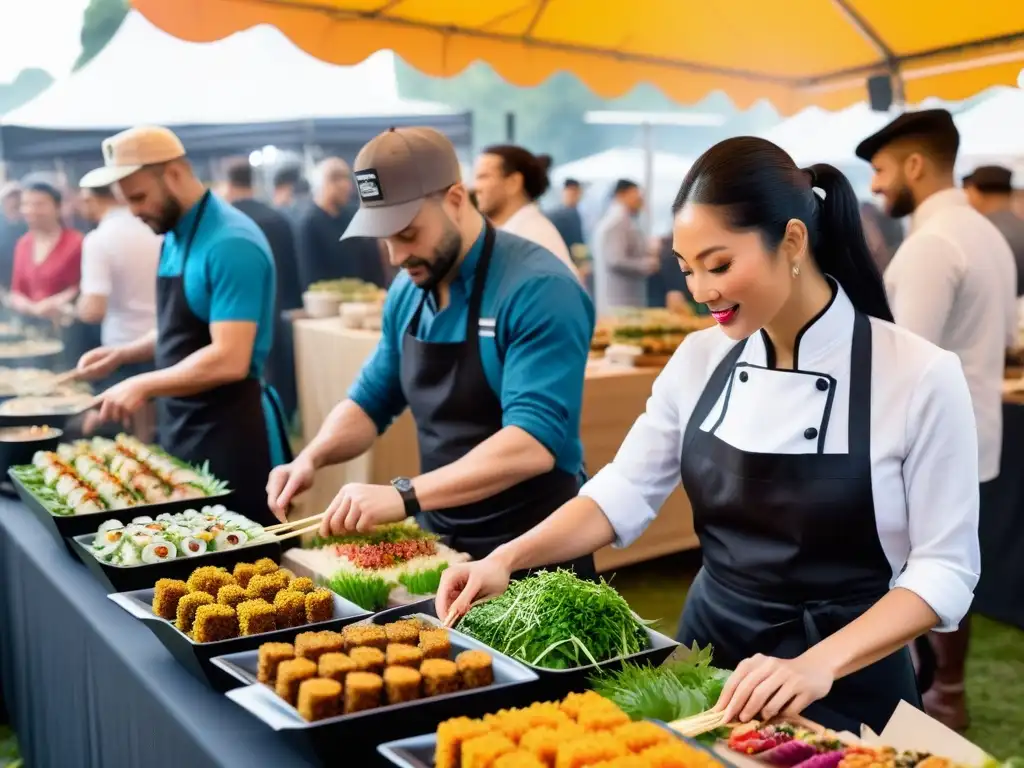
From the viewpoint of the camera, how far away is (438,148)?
7.78 feet

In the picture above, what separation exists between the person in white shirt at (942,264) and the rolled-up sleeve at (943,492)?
190cm

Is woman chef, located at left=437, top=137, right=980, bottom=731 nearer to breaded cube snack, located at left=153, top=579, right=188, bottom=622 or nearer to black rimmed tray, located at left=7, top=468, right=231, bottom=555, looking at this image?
breaded cube snack, located at left=153, top=579, right=188, bottom=622

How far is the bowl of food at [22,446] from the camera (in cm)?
309

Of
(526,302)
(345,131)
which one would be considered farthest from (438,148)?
(345,131)

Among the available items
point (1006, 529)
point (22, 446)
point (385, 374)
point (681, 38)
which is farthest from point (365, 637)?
point (681, 38)

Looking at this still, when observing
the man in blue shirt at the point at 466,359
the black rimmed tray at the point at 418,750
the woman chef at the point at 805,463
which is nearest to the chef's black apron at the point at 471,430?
the man in blue shirt at the point at 466,359

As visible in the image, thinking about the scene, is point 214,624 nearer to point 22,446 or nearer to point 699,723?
point 699,723

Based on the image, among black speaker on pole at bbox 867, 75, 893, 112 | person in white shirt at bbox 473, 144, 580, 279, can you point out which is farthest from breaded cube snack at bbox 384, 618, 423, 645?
black speaker on pole at bbox 867, 75, 893, 112

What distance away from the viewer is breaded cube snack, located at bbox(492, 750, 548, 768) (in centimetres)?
113

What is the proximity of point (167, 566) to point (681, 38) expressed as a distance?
510cm

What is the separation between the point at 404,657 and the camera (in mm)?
1470

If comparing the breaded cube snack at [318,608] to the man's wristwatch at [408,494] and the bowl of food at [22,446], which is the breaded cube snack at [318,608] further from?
the bowl of food at [22,446]

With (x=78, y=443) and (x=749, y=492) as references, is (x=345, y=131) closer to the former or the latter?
(x=78, y=443)

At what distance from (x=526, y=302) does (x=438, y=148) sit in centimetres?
38
